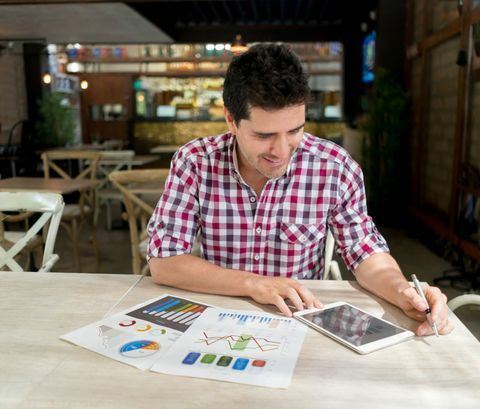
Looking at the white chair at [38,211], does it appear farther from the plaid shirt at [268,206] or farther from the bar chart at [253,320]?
the bar chart at [253,320]

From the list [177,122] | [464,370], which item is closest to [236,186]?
[464,370]

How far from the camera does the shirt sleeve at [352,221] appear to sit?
147 cm

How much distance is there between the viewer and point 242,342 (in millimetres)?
997

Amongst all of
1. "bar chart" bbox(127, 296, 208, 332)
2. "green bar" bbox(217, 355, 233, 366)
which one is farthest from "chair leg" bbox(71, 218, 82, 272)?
"green bar" bbox(217, 355, 233, 366)

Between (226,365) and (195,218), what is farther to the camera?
(195,218)

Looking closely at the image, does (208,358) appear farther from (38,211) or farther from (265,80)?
(38,211)

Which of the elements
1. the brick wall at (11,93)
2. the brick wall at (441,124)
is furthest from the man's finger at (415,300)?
the brick wall at (11,93)

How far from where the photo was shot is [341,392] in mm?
822

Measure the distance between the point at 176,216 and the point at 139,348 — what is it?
560 mm

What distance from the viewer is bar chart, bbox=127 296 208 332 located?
110 cm

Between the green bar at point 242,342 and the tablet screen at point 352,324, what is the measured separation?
0.16m

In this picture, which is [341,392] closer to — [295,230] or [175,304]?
[175,304]

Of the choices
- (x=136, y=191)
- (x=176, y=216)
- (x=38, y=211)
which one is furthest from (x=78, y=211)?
(x=176, y=216)

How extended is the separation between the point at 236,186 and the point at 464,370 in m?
0.81
